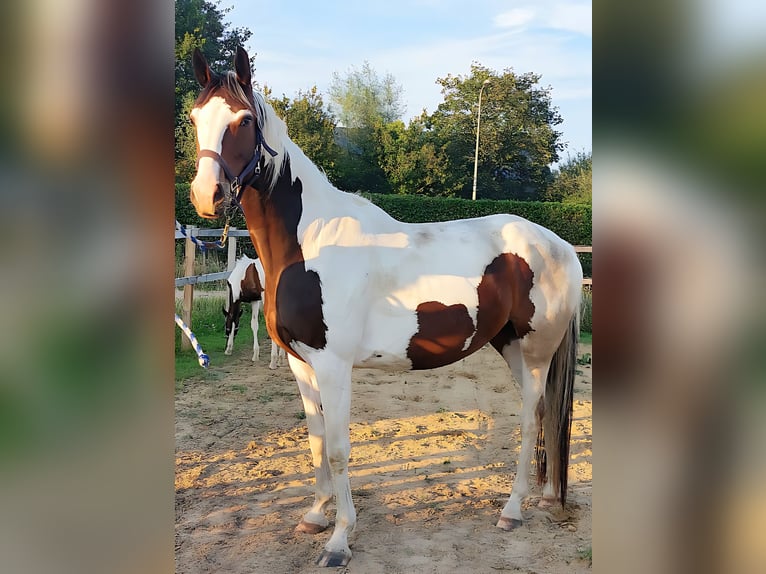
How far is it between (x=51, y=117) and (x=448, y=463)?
159 inches

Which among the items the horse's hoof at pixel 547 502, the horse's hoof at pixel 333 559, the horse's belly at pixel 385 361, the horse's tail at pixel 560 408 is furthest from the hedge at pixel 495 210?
the horse's hoof at pixel 333 559

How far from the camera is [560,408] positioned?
334cm

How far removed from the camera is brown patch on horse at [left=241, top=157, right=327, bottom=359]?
2.67 meters

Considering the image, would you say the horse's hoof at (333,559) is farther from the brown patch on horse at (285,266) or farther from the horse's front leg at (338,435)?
the brown patch on horse at (285,266)

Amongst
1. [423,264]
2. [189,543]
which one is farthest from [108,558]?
[189,543]

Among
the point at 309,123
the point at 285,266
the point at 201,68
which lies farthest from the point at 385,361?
the point at 309,123

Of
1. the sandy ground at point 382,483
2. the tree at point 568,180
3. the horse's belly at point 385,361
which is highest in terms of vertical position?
the tree at point 568,180

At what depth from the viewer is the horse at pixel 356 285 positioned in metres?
2.46

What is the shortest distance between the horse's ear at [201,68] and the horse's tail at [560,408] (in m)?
2.52

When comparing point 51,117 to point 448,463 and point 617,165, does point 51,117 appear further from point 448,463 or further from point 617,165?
point 448,463

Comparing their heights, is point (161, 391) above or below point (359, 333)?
above

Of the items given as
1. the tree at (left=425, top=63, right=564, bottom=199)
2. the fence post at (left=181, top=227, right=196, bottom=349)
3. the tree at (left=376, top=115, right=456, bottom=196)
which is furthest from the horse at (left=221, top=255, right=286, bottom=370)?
the tree at (left=425, top=63, right=564, bottom=199)

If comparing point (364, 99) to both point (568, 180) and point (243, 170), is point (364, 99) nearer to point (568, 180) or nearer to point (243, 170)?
point (568, 180)

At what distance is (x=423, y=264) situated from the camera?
2957 millimetres
